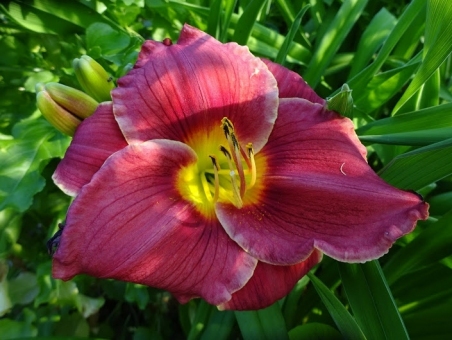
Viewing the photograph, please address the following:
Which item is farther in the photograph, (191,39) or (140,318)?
(140,318)

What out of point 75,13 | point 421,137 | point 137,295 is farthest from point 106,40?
point 421,137

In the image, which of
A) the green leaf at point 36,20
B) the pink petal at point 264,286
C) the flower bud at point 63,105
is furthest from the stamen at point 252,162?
the green leaf at point 36,20

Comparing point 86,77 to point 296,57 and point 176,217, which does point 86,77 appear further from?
point 296,57

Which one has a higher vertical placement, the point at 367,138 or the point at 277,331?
the point at 367,138

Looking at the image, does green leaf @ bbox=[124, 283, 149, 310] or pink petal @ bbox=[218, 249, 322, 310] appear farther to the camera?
green leaf @ bbox=[124, 283, 149, 310]

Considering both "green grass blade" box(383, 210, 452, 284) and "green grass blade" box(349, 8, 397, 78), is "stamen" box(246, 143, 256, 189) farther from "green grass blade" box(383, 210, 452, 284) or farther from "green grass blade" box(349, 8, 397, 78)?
"green grass blade" box(349, 8, 397, 78)

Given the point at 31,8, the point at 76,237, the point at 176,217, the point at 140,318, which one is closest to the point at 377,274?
the point at 176,217

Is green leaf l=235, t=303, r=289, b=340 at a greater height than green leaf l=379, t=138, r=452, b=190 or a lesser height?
lesser

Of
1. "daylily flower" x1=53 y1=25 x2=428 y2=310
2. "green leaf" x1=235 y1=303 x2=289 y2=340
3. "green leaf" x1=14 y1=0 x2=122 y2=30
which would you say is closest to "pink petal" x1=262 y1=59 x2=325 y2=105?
"daylily flower" x1=53 y1=25 x2=428 y2=310
